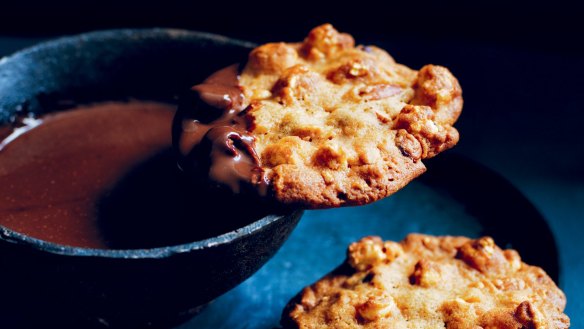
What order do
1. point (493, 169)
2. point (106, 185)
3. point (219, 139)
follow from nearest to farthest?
point (219, 139) < point (106, 185) < point (493, 169)

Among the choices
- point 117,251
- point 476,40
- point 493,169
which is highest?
point 476,40

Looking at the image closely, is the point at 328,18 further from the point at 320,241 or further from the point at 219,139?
the point at 219,139

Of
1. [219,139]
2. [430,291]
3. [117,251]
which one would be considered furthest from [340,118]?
[117,251]

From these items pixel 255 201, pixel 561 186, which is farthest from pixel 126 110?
pixel 561 186

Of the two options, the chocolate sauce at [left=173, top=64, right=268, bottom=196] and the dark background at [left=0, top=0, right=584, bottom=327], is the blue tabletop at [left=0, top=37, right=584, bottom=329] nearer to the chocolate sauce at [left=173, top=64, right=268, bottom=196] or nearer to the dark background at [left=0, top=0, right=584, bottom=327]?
the dark background at [left=0, top=0, right=584, bottom=327]

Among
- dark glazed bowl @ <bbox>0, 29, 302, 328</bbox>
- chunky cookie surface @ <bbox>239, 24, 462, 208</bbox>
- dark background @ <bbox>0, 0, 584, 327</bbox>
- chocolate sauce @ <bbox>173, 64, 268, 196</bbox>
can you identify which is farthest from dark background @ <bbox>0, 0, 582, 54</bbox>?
chocolate sauce @ <bbox>173, 64, 268, 196</bbox>

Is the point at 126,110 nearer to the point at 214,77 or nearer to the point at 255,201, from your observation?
the point at 214,77

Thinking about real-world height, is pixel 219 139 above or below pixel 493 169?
above

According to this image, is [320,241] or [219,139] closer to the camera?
[219,139]
